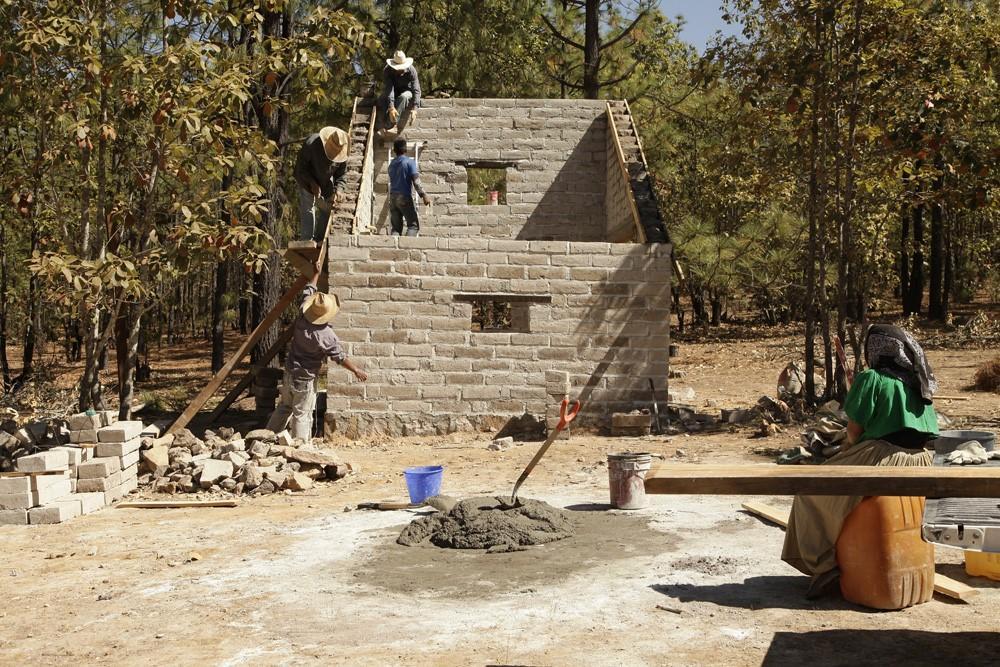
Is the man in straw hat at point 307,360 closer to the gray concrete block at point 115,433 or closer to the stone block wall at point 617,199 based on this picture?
the gray concrete block at point 115,433

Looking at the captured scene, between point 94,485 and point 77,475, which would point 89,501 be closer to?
point 94,485

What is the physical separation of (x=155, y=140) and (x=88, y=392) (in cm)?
301

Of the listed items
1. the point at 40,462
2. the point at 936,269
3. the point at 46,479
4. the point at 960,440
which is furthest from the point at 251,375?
the point at 936,269

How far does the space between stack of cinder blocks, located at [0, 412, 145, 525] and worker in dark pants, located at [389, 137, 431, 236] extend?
17.6 ft

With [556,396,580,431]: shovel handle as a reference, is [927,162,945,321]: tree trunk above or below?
above

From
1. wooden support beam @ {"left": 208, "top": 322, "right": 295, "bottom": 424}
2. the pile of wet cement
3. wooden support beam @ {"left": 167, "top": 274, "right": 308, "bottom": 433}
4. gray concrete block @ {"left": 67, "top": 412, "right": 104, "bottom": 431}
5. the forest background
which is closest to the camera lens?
the pile of wet cement

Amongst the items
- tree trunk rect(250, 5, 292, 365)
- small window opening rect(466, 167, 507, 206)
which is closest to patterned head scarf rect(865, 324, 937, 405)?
tree trunk rect(250, 5, 292, 365)

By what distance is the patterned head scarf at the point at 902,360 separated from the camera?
542cm

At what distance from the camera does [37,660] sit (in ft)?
16.9

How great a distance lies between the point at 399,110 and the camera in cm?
1577

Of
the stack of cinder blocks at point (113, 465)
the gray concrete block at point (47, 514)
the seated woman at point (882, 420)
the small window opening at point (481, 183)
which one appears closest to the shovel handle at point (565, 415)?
the seated woman at point (882, 420)

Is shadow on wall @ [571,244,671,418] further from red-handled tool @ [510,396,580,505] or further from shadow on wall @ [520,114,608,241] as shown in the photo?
red-handled tool @ [510,396,580,505]

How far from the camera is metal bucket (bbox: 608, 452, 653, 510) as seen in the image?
27.1 ft

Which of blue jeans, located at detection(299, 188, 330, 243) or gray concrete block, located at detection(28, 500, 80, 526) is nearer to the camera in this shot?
gray concrete block, located at detection(28, 500, 80, 526)
